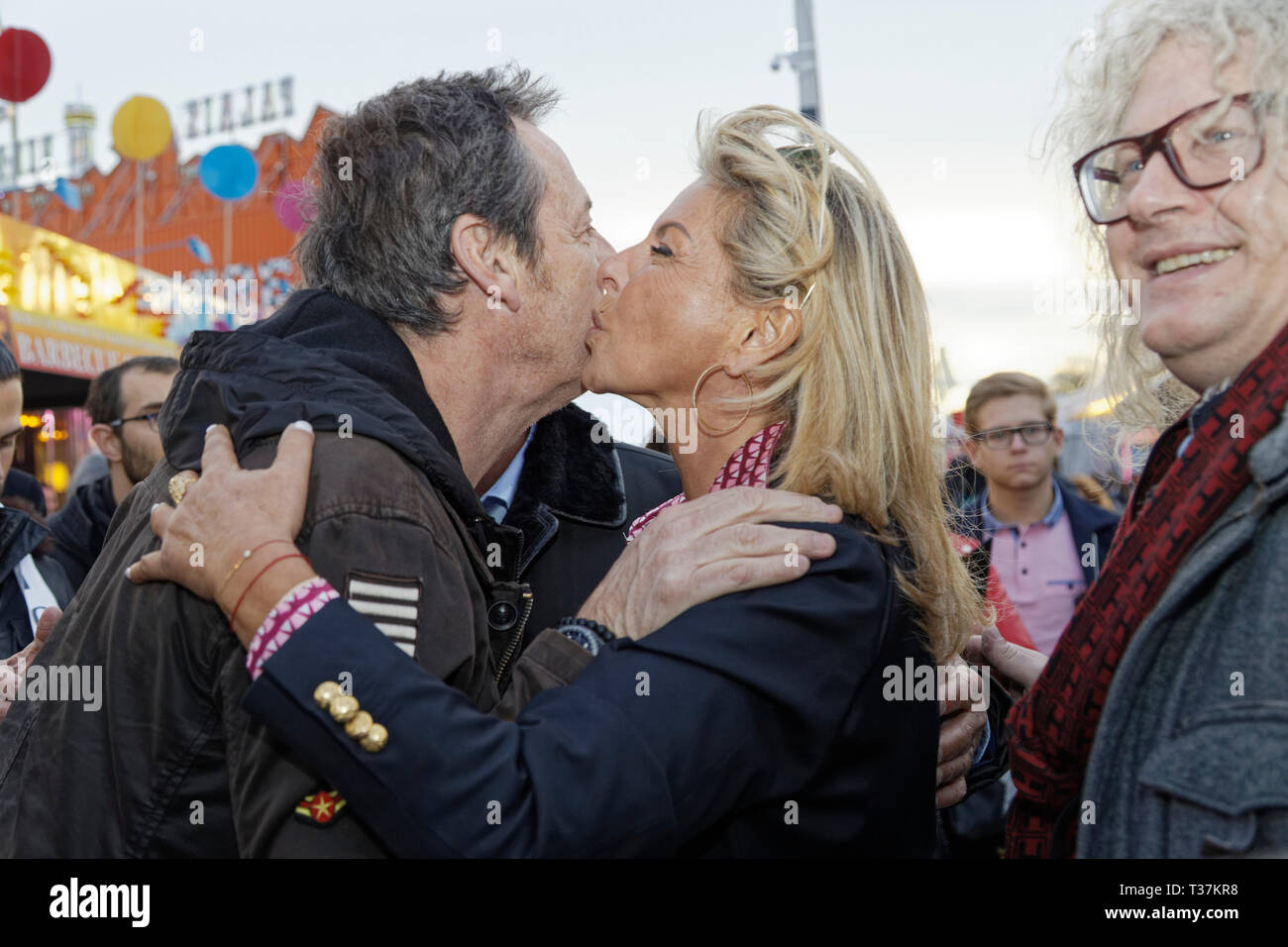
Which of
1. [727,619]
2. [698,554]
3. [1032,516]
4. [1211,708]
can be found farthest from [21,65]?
[1211,708]

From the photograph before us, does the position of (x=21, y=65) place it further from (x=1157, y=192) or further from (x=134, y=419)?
(x=1157, y=192)

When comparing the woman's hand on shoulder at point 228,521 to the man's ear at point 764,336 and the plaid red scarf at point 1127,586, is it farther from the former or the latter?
the plaid red scarf at point 1127,586

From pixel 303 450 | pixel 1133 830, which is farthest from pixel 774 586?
pixel 303 450

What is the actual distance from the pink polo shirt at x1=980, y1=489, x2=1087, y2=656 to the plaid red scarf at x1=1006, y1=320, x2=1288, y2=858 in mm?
3516

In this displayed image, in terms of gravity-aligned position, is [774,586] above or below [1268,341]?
below

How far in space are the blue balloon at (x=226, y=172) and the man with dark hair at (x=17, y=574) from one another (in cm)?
716

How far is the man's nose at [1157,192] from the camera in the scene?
1615mm

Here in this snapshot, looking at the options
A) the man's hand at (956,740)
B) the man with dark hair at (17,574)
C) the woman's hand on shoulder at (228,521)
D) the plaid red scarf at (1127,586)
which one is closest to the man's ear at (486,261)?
the woman's hand on shoulder at (228,521)
